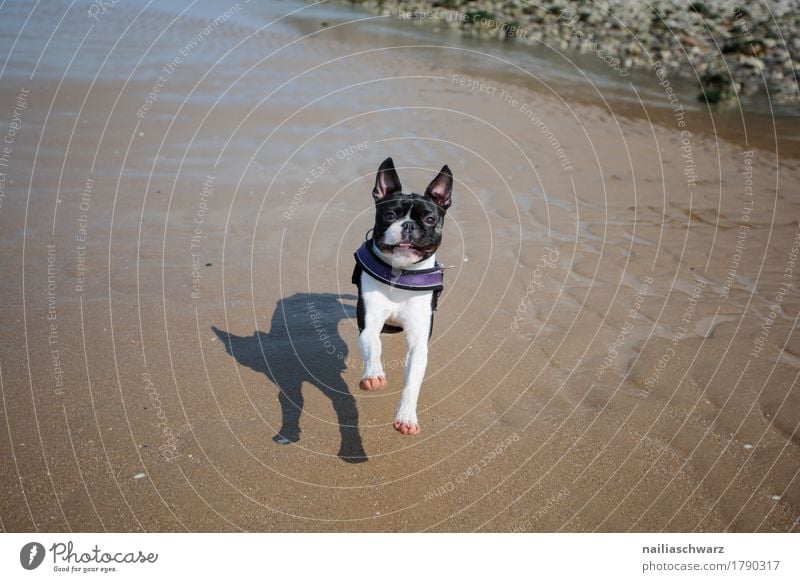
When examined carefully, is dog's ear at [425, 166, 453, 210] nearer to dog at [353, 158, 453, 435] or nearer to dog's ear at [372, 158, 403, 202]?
dog at [353, 158, 453, 435]

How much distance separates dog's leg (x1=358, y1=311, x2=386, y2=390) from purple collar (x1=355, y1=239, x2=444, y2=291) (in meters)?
0.41

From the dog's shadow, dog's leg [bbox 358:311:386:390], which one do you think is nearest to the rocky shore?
the dog's shadow

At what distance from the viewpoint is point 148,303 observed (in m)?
9.30

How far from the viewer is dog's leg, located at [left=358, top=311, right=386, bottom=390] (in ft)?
20.3

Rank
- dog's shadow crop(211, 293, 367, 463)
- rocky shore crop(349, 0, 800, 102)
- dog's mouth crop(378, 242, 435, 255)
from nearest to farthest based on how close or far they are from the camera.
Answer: dog's mouth crop(378, 242, 435, 255) < dog's shadow crop(211, 293, 367, 463) < rocky shore crop(349, 0, 800, 102)

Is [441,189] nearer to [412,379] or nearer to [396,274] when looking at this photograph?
[396,274]

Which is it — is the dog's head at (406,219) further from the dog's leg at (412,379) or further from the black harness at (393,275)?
the dog's leg at (412,379)

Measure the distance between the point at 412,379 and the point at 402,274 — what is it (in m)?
0.99

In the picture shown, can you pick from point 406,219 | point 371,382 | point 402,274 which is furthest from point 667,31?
point 371,382

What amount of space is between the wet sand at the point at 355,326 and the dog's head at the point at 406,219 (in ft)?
6.37

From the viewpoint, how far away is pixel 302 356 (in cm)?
848

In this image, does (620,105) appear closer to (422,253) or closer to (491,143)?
(491,143)

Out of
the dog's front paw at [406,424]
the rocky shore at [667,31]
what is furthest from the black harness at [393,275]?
the rocky shore at [667,31]

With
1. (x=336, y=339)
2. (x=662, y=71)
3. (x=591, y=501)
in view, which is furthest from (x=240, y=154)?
(x=662, y=71)
